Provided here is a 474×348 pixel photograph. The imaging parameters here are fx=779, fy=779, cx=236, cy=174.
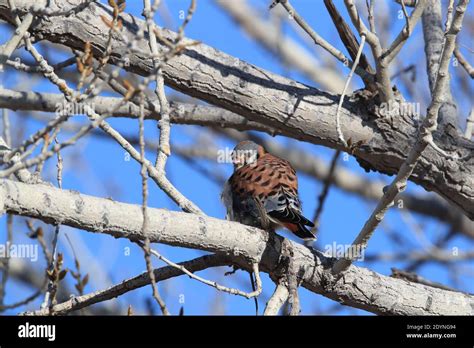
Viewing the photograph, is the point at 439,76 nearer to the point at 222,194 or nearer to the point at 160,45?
the point at 160,45

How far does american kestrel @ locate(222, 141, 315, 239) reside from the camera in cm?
342

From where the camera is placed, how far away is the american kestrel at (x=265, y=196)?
3.42 m

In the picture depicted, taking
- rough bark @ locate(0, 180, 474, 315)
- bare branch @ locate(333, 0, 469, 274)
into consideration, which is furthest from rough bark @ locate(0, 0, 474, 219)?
bare branch @ locate(333, 0, 469, 274)

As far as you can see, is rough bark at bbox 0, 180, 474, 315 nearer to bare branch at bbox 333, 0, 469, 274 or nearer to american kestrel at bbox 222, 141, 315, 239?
american kestrel at bbox 222, 141, 315, 239

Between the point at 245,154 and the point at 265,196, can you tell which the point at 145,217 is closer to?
the point at 265,196

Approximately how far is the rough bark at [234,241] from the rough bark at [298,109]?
0.58 m

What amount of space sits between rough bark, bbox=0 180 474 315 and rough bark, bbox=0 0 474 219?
0.58m

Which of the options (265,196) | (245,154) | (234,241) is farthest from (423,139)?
(245,154)

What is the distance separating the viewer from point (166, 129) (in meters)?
3.07

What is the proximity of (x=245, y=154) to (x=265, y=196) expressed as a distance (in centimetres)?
76

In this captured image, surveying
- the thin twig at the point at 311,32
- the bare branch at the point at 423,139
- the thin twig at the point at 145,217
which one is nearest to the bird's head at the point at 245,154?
the thin twig at the point at 311,32

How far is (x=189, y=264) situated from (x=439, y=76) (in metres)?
1.24
